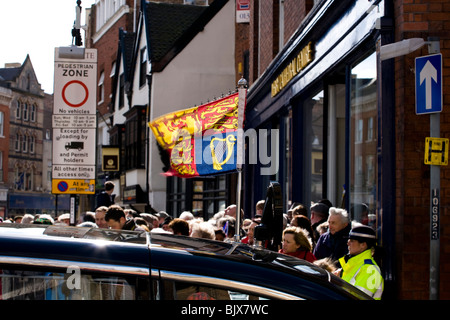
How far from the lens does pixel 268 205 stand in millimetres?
4434

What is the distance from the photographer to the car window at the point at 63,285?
275 centimetres

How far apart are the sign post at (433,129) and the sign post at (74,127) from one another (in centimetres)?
604

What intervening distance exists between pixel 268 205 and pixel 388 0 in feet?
15.0

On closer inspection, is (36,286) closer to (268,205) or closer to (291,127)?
(268,205)

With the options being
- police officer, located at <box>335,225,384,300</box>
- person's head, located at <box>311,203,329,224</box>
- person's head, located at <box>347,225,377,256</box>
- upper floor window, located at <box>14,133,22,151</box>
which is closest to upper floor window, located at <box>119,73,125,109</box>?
person's head, located at <box>311,203,329,224</box>

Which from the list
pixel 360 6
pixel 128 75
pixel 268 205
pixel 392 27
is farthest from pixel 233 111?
pixel 128 75

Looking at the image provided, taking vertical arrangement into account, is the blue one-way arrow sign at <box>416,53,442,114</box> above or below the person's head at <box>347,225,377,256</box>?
above

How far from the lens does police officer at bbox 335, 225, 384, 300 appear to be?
6113 mm

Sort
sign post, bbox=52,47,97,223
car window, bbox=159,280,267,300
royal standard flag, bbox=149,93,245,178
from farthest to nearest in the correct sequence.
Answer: sign post, bbox=52,47,97,223 < royal standard flag, bbox=149,93,245,178 < car window, bbox=159,280,267,300

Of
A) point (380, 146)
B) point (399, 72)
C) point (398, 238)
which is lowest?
point (398, 238)

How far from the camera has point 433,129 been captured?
7039mm

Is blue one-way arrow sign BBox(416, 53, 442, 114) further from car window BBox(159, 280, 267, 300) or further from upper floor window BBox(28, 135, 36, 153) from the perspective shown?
upper floor window BBox(28, 135, 36, 153)

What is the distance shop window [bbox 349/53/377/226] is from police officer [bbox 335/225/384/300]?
2.33 meters

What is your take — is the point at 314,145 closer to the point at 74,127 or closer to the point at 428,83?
the point at 74,127
